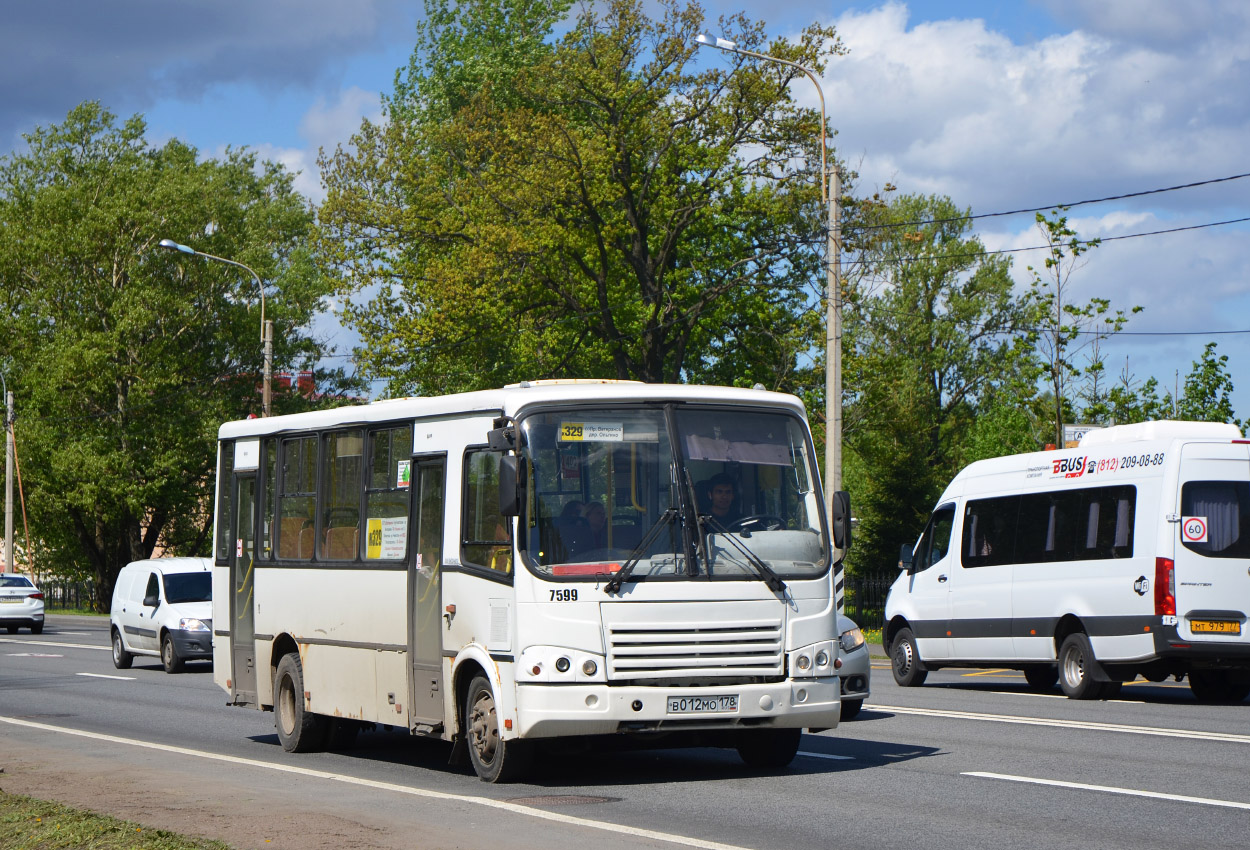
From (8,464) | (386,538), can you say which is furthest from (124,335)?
(386,538)

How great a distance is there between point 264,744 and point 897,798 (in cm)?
683

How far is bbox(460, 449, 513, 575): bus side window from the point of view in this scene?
36.1ft

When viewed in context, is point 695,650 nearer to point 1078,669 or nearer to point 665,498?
point 665,498

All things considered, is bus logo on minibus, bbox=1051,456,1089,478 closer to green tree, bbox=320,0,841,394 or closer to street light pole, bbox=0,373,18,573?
green tree, bbox=320,0,841,394

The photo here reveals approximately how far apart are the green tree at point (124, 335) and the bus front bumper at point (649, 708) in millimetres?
47684

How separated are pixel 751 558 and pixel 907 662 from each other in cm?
1128

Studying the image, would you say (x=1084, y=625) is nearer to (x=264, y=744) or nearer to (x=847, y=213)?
(x=264, y=744)

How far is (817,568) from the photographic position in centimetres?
1136

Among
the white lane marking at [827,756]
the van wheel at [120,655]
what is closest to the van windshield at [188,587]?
the van wheel at [120,655]

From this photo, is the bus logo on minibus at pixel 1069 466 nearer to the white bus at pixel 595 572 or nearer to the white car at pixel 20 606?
the white bus at pixel 595 572

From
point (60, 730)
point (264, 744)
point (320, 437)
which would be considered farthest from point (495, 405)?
point (60, 730)

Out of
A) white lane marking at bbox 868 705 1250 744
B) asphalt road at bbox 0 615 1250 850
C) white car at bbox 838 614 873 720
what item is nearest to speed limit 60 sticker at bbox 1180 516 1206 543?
asphalt road at bbox 0 615 1250 850

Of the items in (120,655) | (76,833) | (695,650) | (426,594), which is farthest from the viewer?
(120,655)

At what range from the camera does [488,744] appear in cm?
1123
